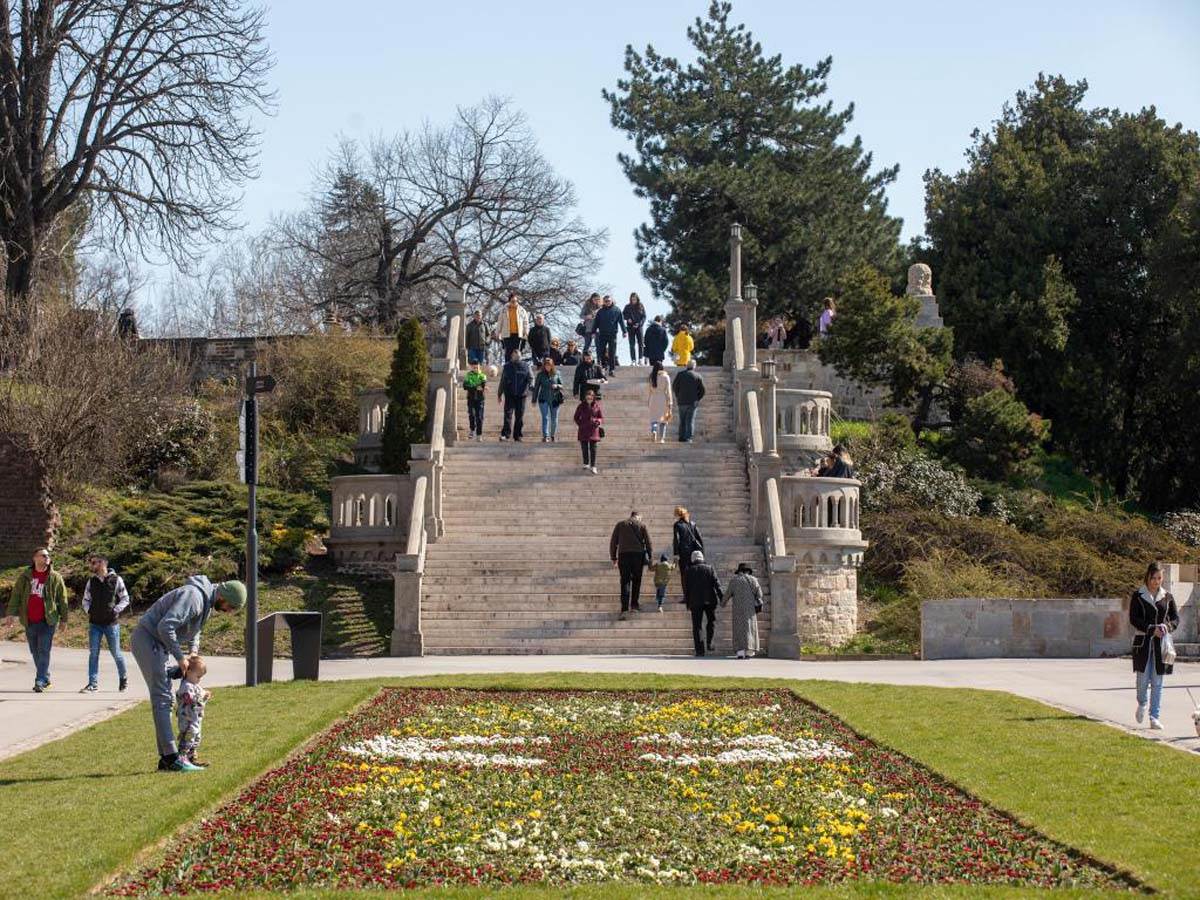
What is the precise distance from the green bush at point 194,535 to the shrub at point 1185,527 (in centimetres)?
1928

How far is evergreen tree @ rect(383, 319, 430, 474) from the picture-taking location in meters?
33.2

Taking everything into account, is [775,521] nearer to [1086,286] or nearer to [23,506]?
[23,506]

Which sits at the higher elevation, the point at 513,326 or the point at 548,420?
the point at 513,326

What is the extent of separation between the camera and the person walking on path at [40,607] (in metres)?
19.8

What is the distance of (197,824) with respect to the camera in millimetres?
11102

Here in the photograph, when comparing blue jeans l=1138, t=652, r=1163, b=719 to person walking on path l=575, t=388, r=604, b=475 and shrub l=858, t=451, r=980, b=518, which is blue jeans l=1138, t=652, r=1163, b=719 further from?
shrub l=858, t=451, r=980, b=518

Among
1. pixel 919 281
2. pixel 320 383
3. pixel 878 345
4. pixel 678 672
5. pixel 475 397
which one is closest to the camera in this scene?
pixel 678 672

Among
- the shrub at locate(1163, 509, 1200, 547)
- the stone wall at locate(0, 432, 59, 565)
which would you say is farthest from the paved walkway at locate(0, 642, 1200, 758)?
the shrub at locate(1163, 509, 1200, 547)

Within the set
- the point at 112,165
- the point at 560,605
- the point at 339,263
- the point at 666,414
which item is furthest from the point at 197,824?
the point at 339,263

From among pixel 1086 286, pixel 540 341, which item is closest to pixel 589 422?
pixel 540 341

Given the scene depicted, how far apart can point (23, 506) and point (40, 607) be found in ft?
35.8

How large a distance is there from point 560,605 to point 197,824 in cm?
1561

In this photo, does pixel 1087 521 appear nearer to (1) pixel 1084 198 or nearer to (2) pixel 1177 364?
(2) pixel 1177 364

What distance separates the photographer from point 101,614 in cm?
1988
